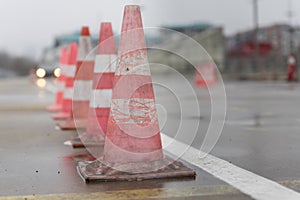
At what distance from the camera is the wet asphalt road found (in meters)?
5.24

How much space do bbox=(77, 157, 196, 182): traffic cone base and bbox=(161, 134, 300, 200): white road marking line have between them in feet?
1.17

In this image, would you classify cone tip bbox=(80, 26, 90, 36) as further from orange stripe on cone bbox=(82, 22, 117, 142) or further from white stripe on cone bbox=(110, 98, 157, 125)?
white stripe on cone bbox=(110, 98, 157, 125)

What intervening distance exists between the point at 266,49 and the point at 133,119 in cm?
5679

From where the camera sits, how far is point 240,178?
554 centimetres

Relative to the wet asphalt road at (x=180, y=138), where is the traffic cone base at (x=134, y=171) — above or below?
above

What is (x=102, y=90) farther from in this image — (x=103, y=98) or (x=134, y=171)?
(x=134, y=171)

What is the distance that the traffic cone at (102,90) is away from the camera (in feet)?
26.6

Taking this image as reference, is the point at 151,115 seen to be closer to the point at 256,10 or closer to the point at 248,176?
the point at 248,176

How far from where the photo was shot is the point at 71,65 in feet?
39.3

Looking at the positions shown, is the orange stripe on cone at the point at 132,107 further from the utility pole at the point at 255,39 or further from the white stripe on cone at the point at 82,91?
the utility pole at the point at 255,39

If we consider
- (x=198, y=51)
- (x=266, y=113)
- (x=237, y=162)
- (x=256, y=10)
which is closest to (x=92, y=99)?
(x=237, y=162)

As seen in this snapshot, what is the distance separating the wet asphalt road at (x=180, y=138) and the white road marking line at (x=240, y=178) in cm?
11

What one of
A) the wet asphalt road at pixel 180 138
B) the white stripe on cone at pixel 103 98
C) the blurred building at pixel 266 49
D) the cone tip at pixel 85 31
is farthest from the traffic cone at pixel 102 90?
the blurred building at pixel 266 49

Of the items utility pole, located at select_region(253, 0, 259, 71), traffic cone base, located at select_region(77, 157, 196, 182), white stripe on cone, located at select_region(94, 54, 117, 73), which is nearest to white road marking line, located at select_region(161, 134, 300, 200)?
traffic cone base, located at select_region(77, 157, 196, 182)
